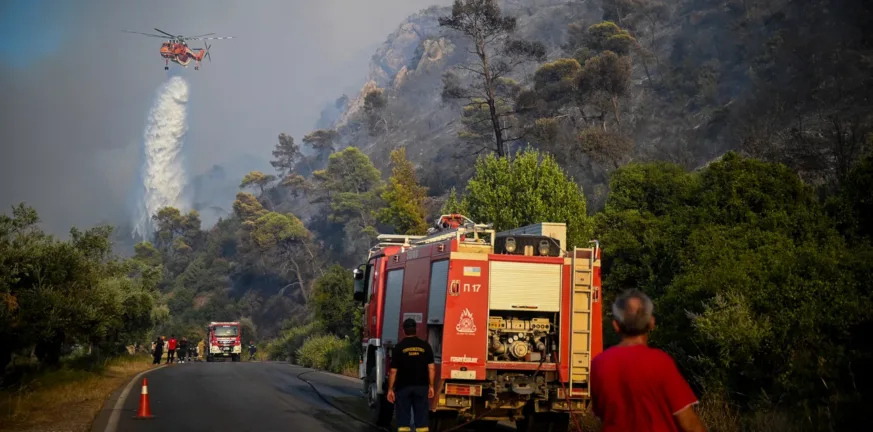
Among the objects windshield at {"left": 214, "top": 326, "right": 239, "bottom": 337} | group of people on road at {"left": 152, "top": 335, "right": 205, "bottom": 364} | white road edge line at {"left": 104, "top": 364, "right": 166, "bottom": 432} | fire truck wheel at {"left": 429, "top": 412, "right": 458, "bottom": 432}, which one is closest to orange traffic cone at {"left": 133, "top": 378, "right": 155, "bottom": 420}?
white road edge line at {"left": 104, "top": 364, "right": 166, "bottom": 432}

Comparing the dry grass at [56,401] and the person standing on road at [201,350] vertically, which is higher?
the person standing on road at [201,350]

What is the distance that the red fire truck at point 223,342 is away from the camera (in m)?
58.3

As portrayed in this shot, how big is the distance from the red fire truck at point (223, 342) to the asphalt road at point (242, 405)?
27.2 metres

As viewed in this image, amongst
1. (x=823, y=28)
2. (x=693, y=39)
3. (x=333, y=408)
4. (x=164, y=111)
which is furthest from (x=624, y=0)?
(x=164, y=111)

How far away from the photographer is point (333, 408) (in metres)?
20.3

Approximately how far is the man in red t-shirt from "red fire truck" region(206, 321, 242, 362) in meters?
55.3

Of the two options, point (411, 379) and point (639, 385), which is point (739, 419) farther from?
point (639, 385)

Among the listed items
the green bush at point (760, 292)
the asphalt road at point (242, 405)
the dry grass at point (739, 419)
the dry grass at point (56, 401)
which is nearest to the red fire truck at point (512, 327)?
the dry grass at point (739, 419)

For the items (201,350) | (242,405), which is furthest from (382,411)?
Result: (201,350)

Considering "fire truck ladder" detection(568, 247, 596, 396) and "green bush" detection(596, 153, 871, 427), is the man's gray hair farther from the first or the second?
"fire truck ladder" detection(568, 247, 596, 396)

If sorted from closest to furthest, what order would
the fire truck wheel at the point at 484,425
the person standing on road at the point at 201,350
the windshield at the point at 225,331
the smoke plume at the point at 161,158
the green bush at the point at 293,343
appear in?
1. the fire truck wheel at the point at 484,425
2. the green bush at the point at 293,343
3. the windshield at the point at 225,331
4. the person standing on road at the point at 201,350
5. the smoke plume at the point at 161,158

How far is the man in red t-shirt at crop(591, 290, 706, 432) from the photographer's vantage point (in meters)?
5.13

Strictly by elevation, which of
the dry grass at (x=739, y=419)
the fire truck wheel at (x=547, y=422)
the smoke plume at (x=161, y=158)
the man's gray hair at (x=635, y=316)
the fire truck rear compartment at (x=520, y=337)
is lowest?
the fire truck wheel at (x=547, y=422)

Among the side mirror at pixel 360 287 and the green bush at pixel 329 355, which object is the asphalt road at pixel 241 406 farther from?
the green bush at pixel 329 355
